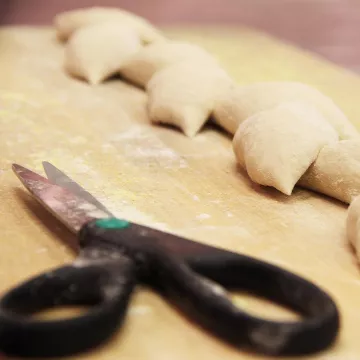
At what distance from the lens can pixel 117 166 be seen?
100cm

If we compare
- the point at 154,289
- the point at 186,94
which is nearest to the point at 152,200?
the point at 154,289

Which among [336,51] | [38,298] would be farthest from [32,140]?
[336,51]

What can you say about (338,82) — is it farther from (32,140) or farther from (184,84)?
(32,140)

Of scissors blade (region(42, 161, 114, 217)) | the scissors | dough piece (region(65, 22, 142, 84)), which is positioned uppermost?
the scissors

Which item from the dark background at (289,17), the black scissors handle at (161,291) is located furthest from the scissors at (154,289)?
the dark background at (289,17)

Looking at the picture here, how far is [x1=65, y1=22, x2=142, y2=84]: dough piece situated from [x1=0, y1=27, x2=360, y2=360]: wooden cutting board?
34 millimetres

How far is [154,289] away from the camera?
64 cm

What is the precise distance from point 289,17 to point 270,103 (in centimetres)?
152

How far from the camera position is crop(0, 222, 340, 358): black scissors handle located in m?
0.51

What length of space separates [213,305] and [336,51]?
A: 216 cm

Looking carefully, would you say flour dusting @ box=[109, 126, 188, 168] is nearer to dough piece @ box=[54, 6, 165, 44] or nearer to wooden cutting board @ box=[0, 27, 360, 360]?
wooden cutting board @ box=[0, 27, 360, 360]

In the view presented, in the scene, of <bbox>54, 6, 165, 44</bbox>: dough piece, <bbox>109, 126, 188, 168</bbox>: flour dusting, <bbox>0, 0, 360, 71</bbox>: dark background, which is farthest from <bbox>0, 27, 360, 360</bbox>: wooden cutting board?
<bbox>0, 0, 360, 71</bbox>: dark background

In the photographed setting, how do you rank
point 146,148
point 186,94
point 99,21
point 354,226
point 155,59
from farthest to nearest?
point 99,21 → point 155,59 → point 186,94 → point 146,148 → point 354,226

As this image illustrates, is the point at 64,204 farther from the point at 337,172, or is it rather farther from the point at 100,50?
the point at 100,50
